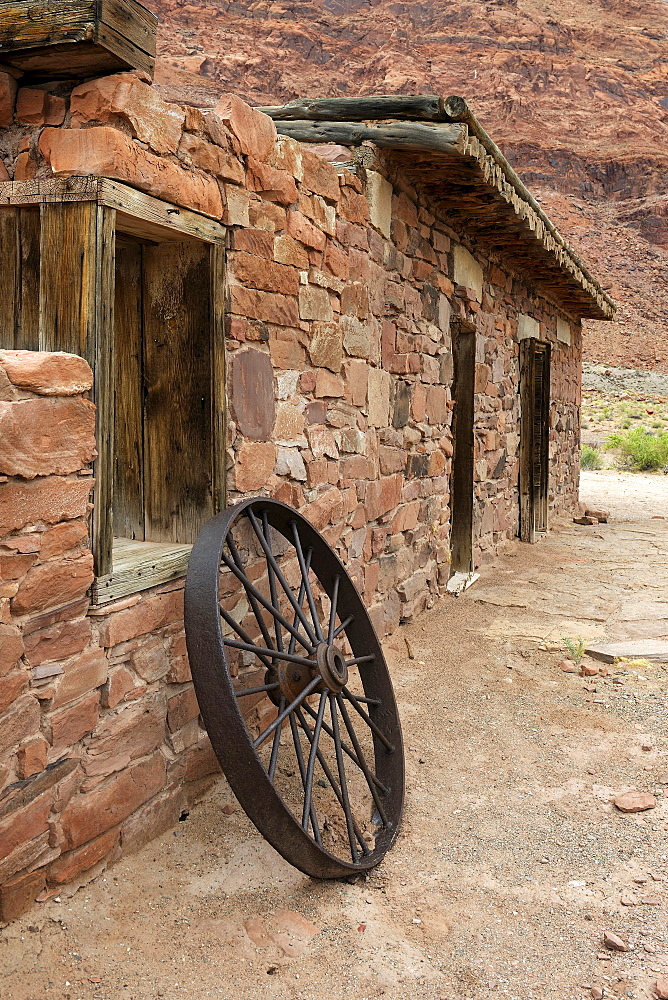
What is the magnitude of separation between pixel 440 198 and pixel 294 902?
4.22 m

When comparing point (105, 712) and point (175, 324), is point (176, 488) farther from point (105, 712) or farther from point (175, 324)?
point (105, 712)

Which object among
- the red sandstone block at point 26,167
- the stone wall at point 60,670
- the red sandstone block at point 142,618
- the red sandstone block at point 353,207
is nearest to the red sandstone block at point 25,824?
the stone wall at point 60,670

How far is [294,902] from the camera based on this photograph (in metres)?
2.46

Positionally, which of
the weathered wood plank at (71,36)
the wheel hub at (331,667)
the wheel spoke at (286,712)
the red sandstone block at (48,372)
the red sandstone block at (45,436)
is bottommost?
the wheel spoke at (286,712)

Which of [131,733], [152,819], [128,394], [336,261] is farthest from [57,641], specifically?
[336,261]

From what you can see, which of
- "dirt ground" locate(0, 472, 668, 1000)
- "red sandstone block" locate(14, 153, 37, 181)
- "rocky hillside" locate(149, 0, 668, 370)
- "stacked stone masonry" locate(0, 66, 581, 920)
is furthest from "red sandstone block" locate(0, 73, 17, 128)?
"rocky hillside" locate(149, 0, 668, 370)

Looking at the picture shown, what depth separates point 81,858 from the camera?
2416 millimetres

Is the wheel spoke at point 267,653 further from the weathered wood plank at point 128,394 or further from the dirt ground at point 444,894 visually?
the weathered wood plank at point 128,394

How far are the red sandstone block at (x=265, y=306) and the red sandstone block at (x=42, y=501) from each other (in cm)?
106

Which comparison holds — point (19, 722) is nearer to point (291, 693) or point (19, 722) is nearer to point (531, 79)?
point (291, 693)

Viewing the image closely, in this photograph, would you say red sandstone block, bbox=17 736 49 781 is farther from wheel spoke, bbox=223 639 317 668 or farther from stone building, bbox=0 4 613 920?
wheel spoke, bbox=223 639 317 668

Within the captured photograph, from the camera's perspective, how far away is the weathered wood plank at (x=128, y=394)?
306 centimetres

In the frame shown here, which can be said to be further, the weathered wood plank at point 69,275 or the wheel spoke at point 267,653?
the wheel spoke at point 267,653

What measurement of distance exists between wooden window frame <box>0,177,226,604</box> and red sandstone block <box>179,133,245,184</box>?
0.89ft
